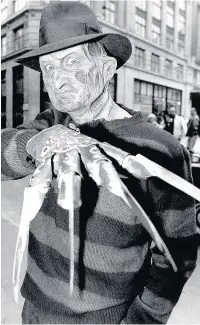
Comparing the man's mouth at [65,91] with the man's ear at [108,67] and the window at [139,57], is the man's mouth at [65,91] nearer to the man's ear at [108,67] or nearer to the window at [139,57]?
the man's ear at [108,67]

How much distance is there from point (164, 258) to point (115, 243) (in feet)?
0.52

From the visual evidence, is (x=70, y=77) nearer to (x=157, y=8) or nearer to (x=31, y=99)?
(x=157, y=8)

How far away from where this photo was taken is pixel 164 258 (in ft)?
2.78

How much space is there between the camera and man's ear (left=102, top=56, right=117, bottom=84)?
814mm

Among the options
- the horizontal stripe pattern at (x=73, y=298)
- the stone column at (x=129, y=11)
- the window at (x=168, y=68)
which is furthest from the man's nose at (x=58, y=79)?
the window at (x=168, y=68)

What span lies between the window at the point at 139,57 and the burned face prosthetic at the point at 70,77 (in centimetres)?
1297

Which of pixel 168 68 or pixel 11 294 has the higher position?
pixel 168 68

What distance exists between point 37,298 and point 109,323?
0.24 metres

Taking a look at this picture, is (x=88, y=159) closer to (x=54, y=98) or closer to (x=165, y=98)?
(x=54, y=98)

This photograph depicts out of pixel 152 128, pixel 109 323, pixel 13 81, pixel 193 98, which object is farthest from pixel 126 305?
pixel 193 98

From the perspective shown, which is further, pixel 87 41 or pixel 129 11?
pixel 129 11

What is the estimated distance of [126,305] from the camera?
35.4 inches

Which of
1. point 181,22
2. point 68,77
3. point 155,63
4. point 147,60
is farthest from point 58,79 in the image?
point 155,63

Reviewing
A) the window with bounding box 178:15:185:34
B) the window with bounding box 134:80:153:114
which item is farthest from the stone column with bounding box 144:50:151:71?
the window with bounding box 178:15:185:34
